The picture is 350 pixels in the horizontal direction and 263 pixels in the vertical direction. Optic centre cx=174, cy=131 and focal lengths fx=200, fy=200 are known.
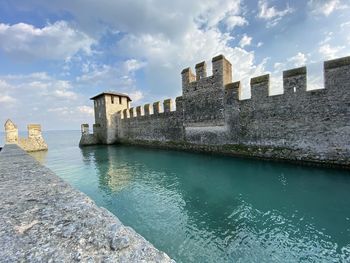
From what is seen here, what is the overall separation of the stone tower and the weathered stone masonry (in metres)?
10.2

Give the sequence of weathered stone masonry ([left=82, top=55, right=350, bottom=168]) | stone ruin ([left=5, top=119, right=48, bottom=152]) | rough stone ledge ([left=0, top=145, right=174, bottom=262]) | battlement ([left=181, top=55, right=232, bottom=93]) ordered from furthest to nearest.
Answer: stone ruin ([left=5, top=119, right=48, bottom=152])
battlement ([left=181, top=55, right=232, bottom=93])
weathered stone masonry ([left=82, top=55, right=350, bottom=168])
rough stone ledge ([left=0, top=145, right=174, bottom=262])

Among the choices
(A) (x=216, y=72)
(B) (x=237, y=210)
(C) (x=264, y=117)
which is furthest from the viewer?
(A) (x=216, y=72)

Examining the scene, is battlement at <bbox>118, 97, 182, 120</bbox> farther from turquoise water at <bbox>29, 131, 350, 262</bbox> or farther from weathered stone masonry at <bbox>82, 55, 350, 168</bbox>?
turquoise water at <bbox>29, 131, 350, 262</bbox>

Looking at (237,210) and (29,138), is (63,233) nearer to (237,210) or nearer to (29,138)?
(237,210)

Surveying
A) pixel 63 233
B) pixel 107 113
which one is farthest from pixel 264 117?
pixel 107 113

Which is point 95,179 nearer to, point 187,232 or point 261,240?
point 187,232

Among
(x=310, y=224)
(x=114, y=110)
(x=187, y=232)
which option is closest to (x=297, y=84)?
(x=310, y=224)

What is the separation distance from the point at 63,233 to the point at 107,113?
2516 cm

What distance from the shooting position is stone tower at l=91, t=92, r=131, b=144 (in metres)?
25.4

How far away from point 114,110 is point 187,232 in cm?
2378

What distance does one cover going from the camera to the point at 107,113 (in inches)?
997

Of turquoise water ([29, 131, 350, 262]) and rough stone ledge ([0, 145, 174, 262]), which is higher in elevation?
rough stone ledge ([0, 145, 174, 262])

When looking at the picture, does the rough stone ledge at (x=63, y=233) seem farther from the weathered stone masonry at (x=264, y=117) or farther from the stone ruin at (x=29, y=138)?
the stone ruin at (x=29, y=138)

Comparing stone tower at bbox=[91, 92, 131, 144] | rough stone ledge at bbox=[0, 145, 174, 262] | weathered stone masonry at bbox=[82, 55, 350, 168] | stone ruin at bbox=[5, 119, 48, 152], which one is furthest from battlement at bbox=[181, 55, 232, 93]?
stone ruin at bbox=[5, 119, 48, 152]
